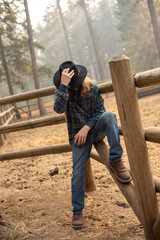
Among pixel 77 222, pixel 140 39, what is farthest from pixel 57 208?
pixel 140 39

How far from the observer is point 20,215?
3002 mm

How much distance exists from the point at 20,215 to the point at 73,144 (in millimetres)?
1115

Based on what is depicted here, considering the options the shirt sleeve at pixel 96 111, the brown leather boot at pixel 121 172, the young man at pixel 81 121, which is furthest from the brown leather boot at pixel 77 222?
the shirt sleeve at pixel 96 111

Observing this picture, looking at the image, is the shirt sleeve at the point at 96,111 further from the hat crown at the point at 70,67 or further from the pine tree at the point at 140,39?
the pine tree at the point at 140,39

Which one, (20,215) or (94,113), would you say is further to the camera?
(20,215)

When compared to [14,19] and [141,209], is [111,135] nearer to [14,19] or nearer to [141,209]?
[141,209]

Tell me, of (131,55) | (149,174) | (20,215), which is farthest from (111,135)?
(131,55)

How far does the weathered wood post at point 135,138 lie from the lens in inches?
74.9

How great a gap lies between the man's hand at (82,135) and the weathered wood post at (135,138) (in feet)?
2.04

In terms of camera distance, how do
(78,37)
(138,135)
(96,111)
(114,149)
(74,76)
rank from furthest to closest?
(78,37)
(96,111)
(74,76)
(114,149)
(138,135)

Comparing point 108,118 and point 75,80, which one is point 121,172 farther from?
point 75,80

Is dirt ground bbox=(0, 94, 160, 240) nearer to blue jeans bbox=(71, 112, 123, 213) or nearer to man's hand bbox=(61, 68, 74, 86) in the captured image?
blue jeans bbox=(71, 112, 123, 213)

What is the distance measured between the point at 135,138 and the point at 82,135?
2.34 feet

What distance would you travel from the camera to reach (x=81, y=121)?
264 cm
